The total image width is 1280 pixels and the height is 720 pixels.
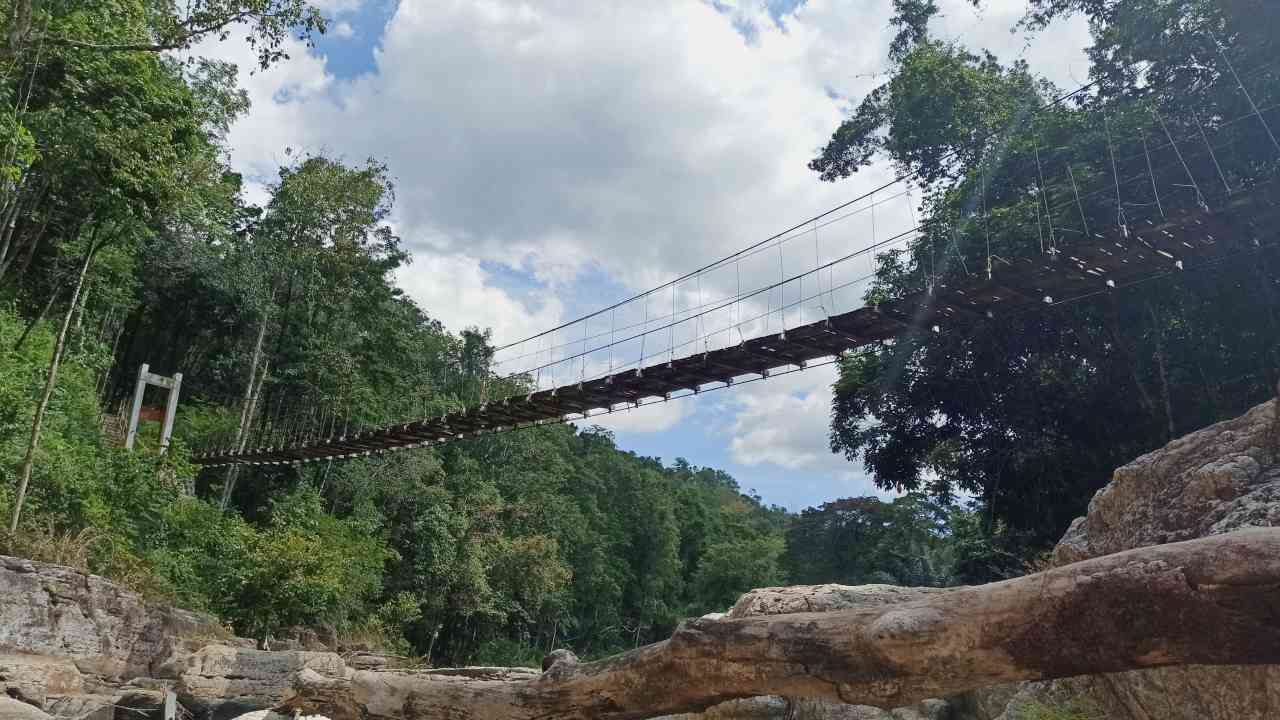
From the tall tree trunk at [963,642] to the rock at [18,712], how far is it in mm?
4495

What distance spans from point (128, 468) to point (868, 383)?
1071 cm

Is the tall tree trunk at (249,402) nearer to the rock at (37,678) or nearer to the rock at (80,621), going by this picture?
the rock at (80,621)

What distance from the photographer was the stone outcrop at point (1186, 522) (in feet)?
8.03

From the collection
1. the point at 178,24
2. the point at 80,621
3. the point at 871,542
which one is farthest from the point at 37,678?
the point at 871,542

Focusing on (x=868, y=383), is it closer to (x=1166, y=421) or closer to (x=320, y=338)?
(x=1166, y=421)

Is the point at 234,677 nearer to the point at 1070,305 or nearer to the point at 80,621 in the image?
the point at 80,621

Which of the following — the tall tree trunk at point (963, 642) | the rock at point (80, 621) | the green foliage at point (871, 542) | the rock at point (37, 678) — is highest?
the green foliage at point (871, 542)

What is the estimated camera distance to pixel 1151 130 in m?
9.41

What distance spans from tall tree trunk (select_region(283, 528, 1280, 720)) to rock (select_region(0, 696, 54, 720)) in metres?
4.49

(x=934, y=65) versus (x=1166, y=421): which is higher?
(x=934, y=65)

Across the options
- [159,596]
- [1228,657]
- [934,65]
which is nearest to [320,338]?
[159,596]

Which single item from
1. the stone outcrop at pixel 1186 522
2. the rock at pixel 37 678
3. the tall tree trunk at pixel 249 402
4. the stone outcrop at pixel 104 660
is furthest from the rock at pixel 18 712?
the tall tree trunk at pixel 249 402

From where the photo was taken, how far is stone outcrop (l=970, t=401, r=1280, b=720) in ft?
8.03

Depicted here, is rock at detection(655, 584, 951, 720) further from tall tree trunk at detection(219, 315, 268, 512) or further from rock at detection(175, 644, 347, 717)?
tall tree trunk at detection(219, 315, 268, 512)
